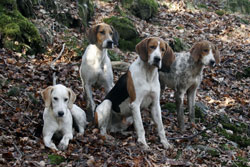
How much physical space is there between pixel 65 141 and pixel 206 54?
356cm

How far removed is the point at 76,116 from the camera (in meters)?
6.75

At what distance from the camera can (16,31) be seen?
916 centimetres

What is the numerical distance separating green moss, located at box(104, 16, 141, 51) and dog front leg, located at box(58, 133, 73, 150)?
20.0 feet

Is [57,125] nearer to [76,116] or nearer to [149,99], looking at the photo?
[76,116]

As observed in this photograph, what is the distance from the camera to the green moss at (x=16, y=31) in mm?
9117

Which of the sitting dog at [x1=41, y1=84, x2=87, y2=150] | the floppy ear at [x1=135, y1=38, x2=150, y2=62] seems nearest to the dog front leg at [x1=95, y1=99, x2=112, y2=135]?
the sitting dog at [x1=41, y1=84, x2=87, y2=150]

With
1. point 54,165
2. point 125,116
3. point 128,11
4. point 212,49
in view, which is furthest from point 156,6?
point 54,165

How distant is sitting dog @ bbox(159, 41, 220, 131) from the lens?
24.9 feet

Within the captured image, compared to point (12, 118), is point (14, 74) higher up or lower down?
higher up

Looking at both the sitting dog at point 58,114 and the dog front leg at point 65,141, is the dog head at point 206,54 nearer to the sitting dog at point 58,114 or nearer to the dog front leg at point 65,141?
the sitting dog at point 58,114

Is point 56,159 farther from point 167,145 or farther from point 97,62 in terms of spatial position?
point 97,62

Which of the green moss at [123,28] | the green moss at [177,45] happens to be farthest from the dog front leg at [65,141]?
the green moss at [177,45]

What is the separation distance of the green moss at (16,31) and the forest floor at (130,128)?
11.8 inches

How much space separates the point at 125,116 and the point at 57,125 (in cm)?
147
